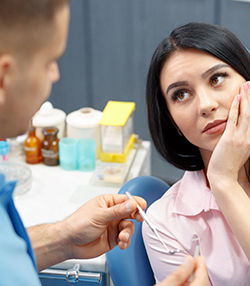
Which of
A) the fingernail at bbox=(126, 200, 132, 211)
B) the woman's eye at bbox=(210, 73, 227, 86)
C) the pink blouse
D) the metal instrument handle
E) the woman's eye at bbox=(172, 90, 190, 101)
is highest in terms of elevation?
the woman's eye at bbox=(210, 73, 227, 86)

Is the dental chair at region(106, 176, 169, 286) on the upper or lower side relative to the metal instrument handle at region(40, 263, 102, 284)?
upper

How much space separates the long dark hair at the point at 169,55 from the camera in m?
1.30

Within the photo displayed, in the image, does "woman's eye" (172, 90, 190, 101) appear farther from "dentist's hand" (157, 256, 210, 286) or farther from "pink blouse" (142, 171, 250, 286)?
"dentist's hand" (157, 256, 210, 286)

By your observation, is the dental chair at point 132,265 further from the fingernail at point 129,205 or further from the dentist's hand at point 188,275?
the dentist's hand at point 188,275

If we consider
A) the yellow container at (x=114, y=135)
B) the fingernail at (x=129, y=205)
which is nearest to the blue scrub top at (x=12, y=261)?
the fingernail at (x=129, y=205)

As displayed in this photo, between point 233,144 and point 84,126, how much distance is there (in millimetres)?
978

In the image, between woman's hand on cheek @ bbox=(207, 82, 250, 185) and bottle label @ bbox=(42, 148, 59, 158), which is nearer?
woman's hand on cheek @ bbox=(207, 82, 250, 185)

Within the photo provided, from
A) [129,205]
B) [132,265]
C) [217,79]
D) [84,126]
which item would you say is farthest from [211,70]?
[84,126]

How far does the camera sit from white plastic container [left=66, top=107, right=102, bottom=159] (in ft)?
6.86

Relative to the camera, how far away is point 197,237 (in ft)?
4.38

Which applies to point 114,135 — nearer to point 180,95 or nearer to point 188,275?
point 180,95

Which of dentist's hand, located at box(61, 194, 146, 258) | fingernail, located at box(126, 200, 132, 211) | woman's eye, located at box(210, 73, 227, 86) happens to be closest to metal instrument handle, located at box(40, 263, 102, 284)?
dentist's hand, located at box(61, 194, 146, 258)

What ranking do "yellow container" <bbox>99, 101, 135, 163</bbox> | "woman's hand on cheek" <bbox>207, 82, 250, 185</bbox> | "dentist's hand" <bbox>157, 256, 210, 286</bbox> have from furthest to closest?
1. "yellow container" <bbox>99, 101, 135, 163</bbox>
2. "woman's hand on cheek" <bbox>207, 82, 250, 185</bbox>
3. "dentist's hand" <bbox>157, 256, 210, 286</bbox>

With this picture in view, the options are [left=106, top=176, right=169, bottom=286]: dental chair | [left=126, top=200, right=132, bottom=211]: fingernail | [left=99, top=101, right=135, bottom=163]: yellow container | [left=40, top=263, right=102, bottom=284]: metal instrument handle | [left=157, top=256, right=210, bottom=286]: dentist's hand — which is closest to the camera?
[left=157, top=256, right=210, bottom=286]: dentist's hand
